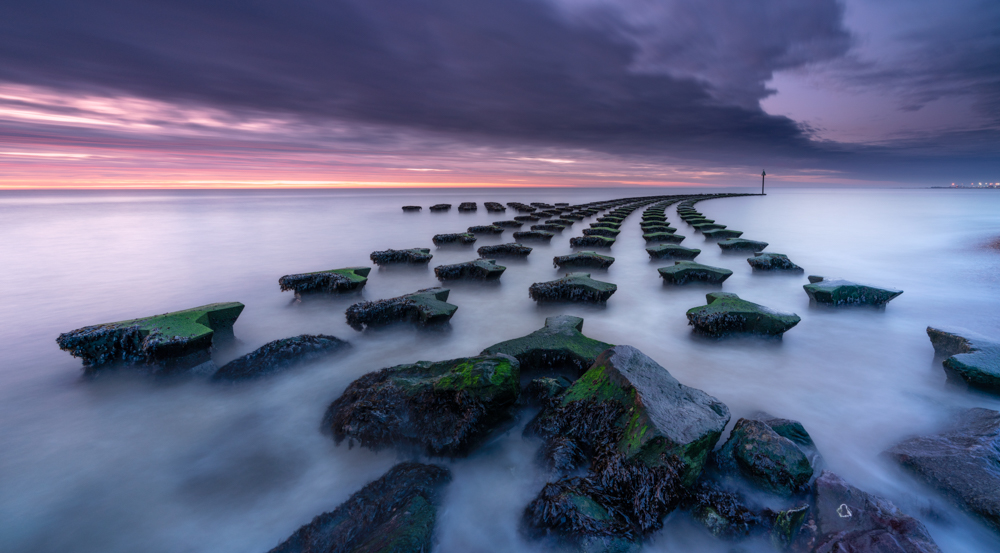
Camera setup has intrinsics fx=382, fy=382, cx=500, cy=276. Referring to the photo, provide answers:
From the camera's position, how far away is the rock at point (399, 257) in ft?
30.7

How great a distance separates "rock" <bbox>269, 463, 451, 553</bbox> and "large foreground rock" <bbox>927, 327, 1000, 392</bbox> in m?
4.95

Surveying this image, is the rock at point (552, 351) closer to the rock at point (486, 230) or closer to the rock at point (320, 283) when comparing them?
the rock at point (320, 283)

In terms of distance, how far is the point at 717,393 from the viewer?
3.77m

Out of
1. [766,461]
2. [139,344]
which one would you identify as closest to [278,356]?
[139,344]

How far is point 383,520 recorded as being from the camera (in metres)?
2.46

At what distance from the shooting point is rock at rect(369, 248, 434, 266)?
30.7 feet

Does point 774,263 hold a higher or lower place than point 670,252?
lower

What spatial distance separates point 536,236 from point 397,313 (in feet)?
28.2

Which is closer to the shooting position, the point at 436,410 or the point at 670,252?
the point at 436,410

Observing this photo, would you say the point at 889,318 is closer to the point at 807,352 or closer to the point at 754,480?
the point at 807,352

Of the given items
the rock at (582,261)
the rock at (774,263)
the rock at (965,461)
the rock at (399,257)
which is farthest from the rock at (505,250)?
the rock at (965,461)

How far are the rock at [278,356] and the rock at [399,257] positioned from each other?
4670 millimetres

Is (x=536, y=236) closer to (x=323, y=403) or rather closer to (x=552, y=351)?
(x=552, y=351)

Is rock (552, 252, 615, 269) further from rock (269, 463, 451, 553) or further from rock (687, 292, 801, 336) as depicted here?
rock (269, 463, 451, 553)
